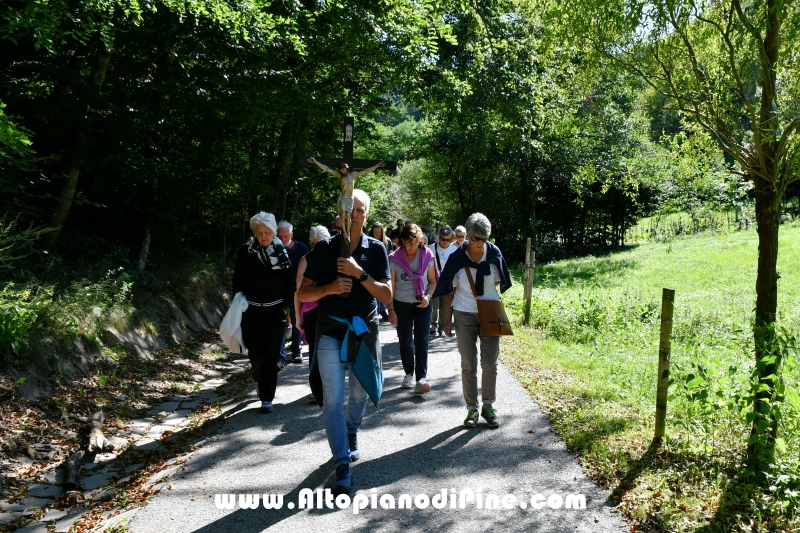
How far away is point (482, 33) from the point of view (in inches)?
666

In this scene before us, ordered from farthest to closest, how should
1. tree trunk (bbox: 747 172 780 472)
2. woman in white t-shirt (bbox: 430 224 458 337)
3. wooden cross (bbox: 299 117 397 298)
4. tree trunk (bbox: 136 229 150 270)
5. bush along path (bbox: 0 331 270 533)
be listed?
tree trunk (bbox: 136 229 150 270) < woman in white t-shirt (bbox: 430 224 458 337) < wooden cross (bbox: 299 117 397 298) < bush along path (bbox: 0 331 270 533) < tree trunk (bbox: 747 172 780 472)

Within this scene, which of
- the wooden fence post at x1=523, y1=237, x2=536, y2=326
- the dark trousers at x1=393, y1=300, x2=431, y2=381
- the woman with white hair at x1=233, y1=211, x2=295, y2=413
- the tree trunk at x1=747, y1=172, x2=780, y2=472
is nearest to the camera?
the tree trunk at x1=747, y1=172, x2=780, y2=472

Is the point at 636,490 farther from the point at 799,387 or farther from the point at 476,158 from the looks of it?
the point at 476,158

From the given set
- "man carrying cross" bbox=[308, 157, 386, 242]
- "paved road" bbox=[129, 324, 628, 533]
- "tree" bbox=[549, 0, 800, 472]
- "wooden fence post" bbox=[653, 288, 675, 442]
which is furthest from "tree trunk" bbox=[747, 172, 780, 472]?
"man carrying cross" bbox=[308, 157, 386, 242]

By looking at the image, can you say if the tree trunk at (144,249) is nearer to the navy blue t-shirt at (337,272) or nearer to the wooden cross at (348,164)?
the wooden cross at (348,164)

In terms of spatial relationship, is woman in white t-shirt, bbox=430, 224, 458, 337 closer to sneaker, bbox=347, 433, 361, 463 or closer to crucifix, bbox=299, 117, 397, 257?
crucifix, bbox=299, 117, 397, 257

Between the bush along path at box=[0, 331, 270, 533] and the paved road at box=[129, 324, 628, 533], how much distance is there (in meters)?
0.40

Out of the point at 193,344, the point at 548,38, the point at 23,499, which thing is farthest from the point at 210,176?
the point at 23,499

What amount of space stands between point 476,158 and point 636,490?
2784 cm

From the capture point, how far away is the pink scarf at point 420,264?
333 inches

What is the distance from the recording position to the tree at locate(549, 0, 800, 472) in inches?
198

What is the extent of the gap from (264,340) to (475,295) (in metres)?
2.41

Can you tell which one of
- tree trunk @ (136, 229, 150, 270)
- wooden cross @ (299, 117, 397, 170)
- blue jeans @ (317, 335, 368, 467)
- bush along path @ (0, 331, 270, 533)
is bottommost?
bush along path @ (0, 331, 270, 533)

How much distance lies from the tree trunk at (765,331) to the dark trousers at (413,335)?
3.93m
